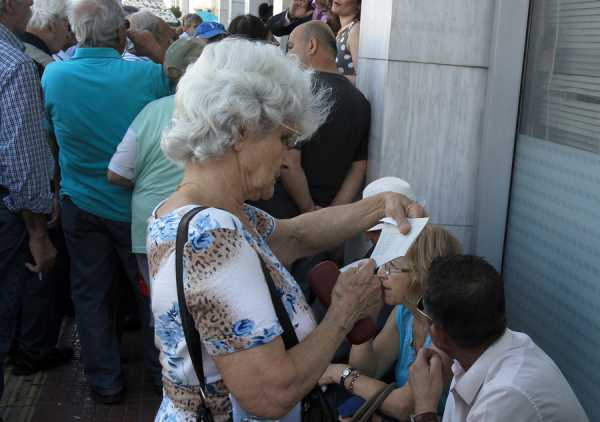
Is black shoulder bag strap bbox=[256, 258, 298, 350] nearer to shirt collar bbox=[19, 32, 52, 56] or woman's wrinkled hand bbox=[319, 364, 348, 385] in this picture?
woman's wrinkled hand bbox=[319, 364, 348, 385]

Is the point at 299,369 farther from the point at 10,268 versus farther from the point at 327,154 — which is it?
the point at 327,154

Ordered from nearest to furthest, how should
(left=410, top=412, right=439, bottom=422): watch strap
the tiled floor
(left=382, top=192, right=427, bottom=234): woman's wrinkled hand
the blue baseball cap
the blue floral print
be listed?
the blue floral print → (left=382, top=192, right=427, bottom=234): woman's wrinkled hand → (left=410, top=412, right=439, bottom=422): watch strap → the tiled floor → the blue baseball cap

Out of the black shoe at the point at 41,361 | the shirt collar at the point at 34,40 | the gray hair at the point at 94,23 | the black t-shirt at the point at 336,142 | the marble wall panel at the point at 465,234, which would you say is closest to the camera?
the marble wall panel at the point at 465,234

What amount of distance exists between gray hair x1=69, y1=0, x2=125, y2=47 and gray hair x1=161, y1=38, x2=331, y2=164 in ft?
7.83

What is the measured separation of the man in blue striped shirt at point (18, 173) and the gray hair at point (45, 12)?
125 cm

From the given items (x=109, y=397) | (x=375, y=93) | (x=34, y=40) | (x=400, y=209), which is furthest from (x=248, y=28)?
(x=400, y=209)

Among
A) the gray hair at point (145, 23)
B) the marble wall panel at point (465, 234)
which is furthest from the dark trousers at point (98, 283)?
the gray hair at point (145, 23)

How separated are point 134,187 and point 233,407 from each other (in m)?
2.39

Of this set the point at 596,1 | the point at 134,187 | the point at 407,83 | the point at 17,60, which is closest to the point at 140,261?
the point at 134,187

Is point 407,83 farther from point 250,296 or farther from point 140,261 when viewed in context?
point 250,296

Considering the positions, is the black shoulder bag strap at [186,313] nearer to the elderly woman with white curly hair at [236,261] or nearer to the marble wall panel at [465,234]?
the elderly woman with white curly hair at [236,261]

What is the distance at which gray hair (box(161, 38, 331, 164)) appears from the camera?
1848 mm

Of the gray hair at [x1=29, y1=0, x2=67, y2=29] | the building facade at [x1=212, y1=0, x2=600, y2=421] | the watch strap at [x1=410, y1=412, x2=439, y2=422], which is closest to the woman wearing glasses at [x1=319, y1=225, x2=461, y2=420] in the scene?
the watch strap at [x1=410, y1=412, x2=439, y2=422]

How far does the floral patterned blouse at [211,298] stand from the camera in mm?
1697
